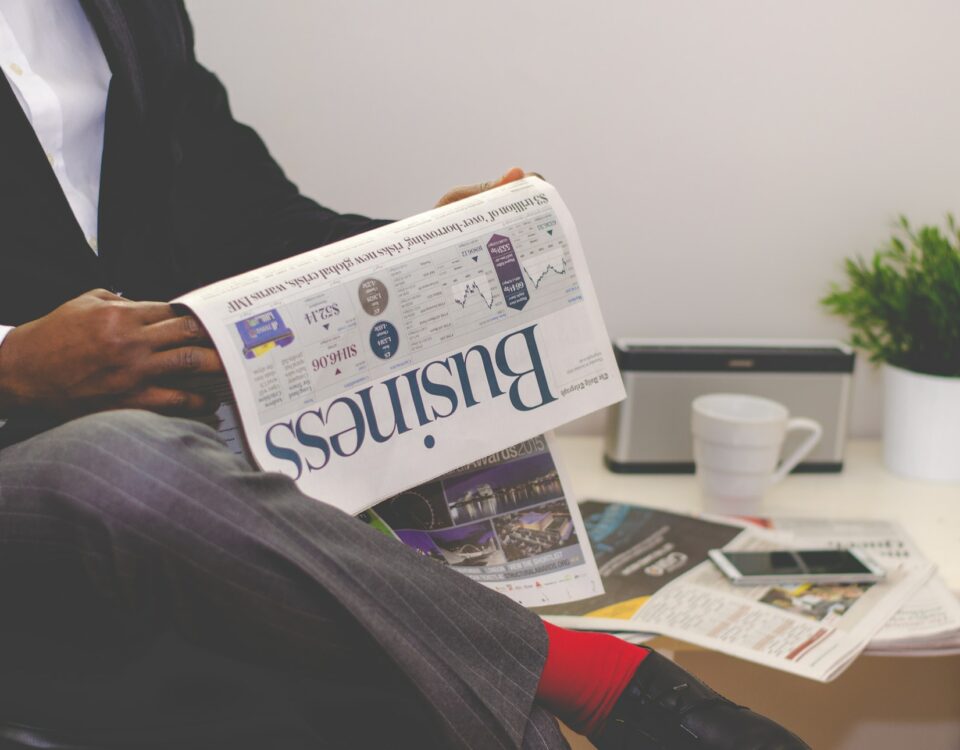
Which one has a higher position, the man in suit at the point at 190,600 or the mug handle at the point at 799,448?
the man in suit at the point at 190,600

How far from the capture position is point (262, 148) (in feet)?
3.35

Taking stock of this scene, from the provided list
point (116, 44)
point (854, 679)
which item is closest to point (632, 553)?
point (854, 679)

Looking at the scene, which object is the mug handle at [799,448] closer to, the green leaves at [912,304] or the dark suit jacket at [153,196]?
the green leaves at [912,304]

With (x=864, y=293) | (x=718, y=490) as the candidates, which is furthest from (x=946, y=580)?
(x=864, y=293)

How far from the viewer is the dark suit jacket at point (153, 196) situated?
801 millimetres

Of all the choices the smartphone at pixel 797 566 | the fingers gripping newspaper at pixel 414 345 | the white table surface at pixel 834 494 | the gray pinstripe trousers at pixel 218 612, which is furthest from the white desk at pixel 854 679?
the gray pinstripe trousers at pixel 218 612

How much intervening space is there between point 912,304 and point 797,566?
383 millimetres

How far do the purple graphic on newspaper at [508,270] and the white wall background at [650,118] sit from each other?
44 centimetres

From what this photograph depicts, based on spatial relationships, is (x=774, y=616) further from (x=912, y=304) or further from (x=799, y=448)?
(x=912, y=304)

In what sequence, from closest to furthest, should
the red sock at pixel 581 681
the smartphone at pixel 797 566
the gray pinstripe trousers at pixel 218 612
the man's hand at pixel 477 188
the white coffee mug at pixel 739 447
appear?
the gray pinstripe trousers at pixel 218 612
the red sock at pixel 581 681
the man's hand at pixel 477 188
the smartphone at pixel 797 566
the white coffee mug at pixel 739 447

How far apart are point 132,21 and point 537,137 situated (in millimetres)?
498

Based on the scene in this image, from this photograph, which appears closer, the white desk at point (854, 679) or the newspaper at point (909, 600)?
the newspaper at point (909, 600)

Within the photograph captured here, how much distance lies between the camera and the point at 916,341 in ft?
3.83

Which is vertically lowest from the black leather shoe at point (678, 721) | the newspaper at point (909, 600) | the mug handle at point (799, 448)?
the newspaper at point (909, 600)
